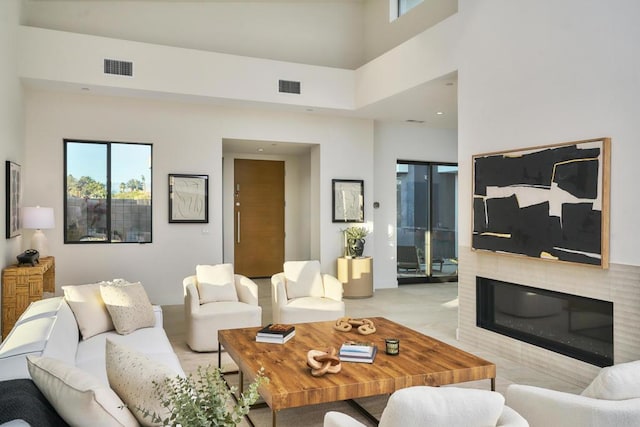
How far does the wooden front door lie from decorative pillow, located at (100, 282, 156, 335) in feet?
17.9

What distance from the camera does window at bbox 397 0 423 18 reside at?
24.1 ft

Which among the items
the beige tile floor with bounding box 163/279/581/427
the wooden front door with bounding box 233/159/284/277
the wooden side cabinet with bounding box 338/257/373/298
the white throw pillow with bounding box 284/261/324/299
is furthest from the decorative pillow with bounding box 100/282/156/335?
the wooden front door with bounding box 233/159/284/277

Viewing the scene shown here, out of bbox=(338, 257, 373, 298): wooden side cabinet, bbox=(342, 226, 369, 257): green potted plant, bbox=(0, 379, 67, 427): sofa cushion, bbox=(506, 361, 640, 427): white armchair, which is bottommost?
bbox=(338, 257, 373, 298): wooden side cabinet

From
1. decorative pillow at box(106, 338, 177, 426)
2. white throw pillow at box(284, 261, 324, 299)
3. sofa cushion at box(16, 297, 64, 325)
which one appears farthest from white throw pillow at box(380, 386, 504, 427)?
white throw pillow at box(284, 261, 324, 299)

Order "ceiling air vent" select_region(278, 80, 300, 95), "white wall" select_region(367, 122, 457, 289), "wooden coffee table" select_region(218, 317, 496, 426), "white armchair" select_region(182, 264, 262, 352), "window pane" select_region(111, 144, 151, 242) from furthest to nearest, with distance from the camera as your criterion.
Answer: "white wall" select_region(367, 122, 457, 289) → "ceiling air vent" select_region(278, 80, 300, 95) → "window pane" select_region(111, 144, 151, 242) → "white armchair" select_region(182, 264, 262, 352) → "wooden coffee table" select_region(218, 317, 496, 426)

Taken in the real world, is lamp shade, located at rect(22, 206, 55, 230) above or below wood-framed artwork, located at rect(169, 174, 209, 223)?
below

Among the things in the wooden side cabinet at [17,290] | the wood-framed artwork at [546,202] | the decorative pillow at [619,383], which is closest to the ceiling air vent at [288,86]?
the wood-framed artwork at [546,202]

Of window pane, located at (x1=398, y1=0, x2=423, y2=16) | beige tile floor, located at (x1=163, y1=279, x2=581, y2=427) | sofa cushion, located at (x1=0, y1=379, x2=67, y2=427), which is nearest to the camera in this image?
sofa cushion, located at (x1=0, y1=379, x2=67, y2=427)

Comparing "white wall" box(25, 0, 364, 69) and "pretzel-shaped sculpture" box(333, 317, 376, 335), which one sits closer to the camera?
"pretzel-shaped sculpture" box(333, 317, 376, 335)

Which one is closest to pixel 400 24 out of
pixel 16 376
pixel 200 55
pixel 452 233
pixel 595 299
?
pixel 200 55

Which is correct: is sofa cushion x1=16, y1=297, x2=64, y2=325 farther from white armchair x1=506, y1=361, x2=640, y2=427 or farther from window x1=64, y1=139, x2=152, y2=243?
window x1=64, y1=139, x2=152, y2=243

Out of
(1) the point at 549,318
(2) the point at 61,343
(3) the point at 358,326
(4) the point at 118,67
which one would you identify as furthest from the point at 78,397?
(4) the point at 118,67

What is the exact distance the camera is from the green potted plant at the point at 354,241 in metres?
8.14

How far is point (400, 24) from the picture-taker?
24.6 feet
